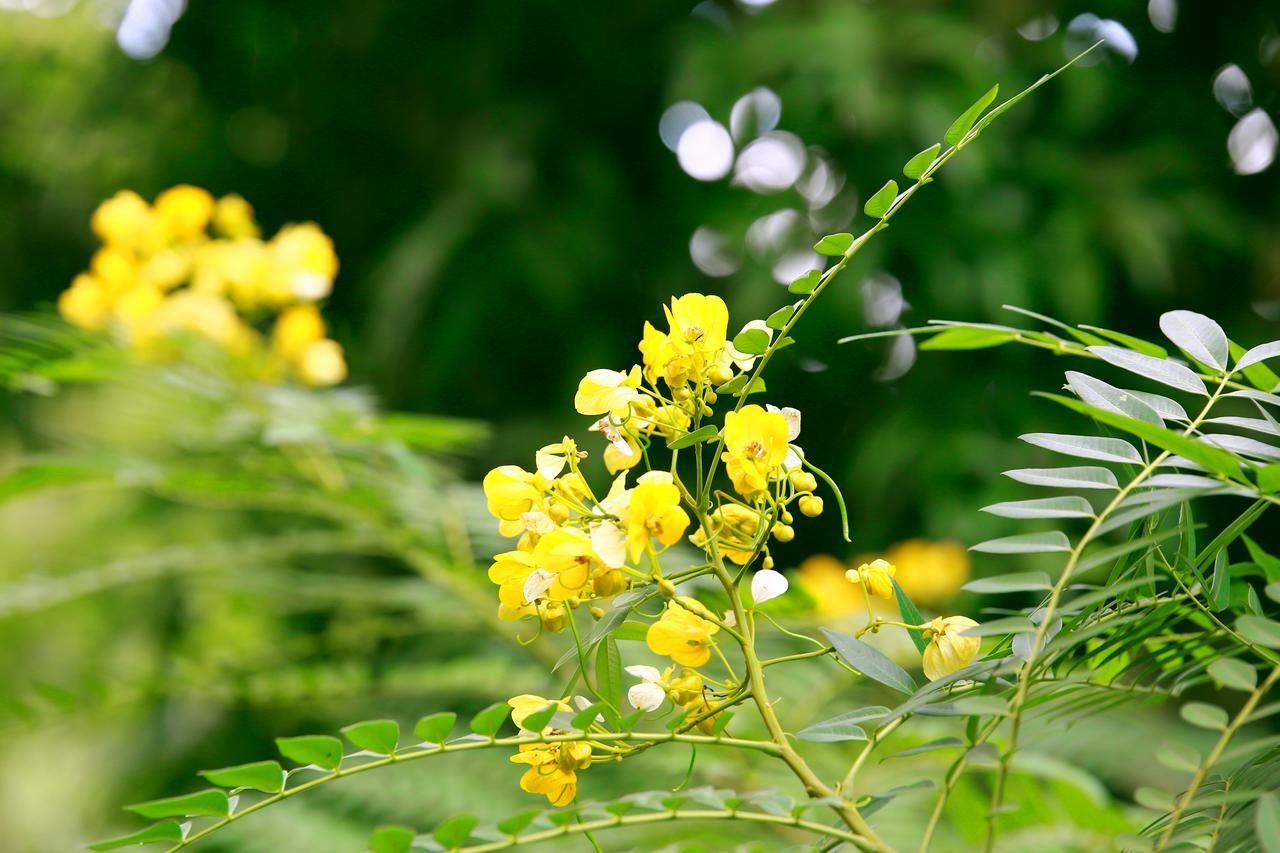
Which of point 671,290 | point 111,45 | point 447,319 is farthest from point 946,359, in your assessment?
point 111,45

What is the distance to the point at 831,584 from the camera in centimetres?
136

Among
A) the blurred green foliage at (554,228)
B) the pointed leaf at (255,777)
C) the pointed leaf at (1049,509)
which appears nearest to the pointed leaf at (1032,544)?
the pointed leaf at (1049,509)

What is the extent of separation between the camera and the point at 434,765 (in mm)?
1194

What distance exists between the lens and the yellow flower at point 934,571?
A: 4.57 ft

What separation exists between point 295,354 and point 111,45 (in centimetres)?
125

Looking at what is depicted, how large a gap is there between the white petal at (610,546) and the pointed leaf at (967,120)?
→ 0.15m

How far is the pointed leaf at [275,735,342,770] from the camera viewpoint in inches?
11.7

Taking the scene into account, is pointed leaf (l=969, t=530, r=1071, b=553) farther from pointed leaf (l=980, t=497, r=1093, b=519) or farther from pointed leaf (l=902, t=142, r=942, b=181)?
pointed leaf (l=902, t=142, r=942, b=181)

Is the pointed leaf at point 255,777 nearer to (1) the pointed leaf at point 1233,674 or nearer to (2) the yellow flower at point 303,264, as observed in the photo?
(1) the pointed leaf at point 1233,674

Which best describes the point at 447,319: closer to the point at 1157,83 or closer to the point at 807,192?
the point at 807,192

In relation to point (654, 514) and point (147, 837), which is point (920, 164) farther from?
point (147, 837)

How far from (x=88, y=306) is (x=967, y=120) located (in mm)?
1003

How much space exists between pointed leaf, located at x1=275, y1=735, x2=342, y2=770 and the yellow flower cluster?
81 cm

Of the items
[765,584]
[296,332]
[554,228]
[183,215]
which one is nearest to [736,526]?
[765,584]
